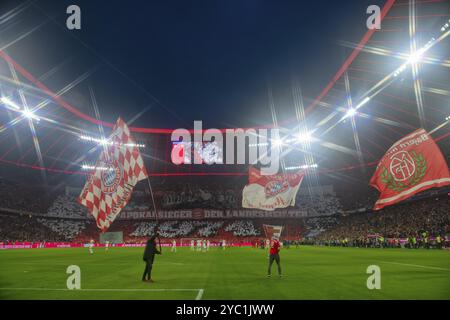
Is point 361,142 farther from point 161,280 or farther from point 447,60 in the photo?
point 161,280

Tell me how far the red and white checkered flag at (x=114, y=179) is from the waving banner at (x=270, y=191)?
1644 cm

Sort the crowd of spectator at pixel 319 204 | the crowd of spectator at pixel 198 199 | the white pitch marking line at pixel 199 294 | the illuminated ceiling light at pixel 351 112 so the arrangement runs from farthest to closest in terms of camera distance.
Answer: the crowd of spectator at pixel 198 199 < the crowd of spectator at pixel 319 204 < the illuminated ceiling light at pixel 351 112 < the white pitch marking line at pixel 199 294

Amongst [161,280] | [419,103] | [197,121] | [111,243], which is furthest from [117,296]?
[197,121]

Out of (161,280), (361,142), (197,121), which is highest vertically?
(197,121)

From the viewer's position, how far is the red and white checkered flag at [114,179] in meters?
16.7

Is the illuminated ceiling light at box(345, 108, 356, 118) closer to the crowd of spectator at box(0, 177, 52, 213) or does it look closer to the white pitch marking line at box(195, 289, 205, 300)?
the white pitch marking line at box(195, 289, 205, 300)

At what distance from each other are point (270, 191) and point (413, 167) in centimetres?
1616

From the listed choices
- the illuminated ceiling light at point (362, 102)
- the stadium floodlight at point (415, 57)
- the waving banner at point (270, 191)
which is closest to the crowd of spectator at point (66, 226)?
the waving banner at point (270, 191)

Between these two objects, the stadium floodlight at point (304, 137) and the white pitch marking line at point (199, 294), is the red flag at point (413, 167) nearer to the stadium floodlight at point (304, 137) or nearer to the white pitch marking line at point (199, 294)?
the white pitch marking line at point (199, 294)

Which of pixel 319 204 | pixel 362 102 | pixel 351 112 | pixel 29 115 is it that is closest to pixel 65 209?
pixel 29 115

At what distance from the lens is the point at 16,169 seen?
73.6 m

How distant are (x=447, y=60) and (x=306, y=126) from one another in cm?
3180

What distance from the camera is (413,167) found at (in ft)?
55.9

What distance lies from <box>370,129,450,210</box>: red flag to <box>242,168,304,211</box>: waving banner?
1295 centimetres
